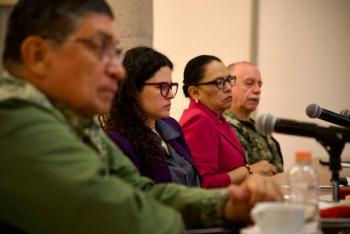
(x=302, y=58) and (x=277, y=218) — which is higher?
(x=302, y=58)

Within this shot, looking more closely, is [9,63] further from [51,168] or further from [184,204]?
[184,204]

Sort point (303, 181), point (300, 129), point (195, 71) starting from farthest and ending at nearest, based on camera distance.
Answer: point (195, 71) < point (303, 181) < point (300, 129)

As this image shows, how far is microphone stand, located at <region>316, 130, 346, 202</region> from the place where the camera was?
1483 millimetres

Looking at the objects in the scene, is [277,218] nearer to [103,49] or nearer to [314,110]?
[103,49]

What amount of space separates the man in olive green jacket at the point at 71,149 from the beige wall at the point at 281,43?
131 inches

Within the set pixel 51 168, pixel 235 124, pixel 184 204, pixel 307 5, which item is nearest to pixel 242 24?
pixel 307 5

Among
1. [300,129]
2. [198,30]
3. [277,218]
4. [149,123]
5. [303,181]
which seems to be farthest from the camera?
[198,30]

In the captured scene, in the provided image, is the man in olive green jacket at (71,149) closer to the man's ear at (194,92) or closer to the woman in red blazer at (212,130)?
the woman in red blazer at (212,130)

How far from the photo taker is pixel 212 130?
308 cm

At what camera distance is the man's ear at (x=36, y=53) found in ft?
4.39

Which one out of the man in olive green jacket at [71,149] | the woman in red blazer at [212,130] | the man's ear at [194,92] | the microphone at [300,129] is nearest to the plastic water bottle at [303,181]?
the microphone at [300,129]

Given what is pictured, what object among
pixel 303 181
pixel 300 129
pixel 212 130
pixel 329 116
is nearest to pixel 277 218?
pixel 300 129

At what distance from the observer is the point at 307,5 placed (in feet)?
16.8

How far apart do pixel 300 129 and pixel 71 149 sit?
1.98ft
